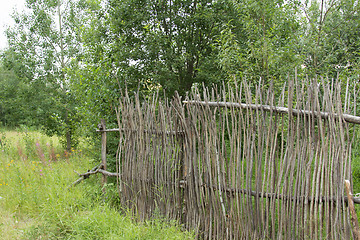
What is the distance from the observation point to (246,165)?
2.58 meters

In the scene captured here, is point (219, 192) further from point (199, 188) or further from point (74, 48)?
point (74, 48)

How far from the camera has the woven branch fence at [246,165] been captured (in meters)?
2.11

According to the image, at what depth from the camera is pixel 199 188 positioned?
2.90m

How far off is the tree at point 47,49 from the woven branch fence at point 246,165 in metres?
5.54

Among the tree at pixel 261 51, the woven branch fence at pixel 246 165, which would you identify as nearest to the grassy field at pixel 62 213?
the woven branch fence at pixel 246 165

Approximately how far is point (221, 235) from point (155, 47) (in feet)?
12.9

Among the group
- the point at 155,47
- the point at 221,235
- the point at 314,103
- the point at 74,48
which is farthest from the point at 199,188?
the point at 74,48

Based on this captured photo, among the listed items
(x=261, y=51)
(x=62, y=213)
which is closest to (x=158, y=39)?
(x=261, y=51)

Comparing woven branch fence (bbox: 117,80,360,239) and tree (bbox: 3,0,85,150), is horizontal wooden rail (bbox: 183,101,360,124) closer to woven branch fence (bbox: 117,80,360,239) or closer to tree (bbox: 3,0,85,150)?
woven branch fence (bbox: 117,80,360,239)

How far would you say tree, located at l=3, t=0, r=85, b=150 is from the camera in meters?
8.32

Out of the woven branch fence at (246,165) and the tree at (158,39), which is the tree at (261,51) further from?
the woven branch fence at (246,165)

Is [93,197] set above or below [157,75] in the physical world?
below

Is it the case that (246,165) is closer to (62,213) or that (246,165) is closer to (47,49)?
(62,213)

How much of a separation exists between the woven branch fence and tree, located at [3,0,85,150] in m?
5.54
